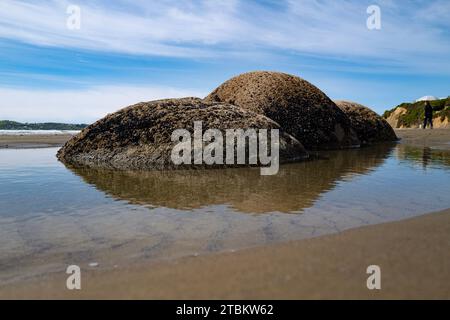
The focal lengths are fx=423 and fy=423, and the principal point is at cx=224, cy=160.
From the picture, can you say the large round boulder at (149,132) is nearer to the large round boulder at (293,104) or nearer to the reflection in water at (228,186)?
the reflection in water at (228,186)

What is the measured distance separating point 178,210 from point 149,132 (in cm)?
472

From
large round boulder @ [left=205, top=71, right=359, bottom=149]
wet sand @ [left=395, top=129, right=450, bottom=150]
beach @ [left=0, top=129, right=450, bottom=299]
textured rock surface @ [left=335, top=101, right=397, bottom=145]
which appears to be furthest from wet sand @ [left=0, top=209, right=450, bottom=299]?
textured rock surface @ [left=335, top=101, right=397, bottom=145]

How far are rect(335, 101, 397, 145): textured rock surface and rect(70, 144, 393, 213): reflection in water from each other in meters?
8.83

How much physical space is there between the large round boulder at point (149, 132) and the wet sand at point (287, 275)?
525 centimetres

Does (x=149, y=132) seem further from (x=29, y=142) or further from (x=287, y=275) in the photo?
(x=29, y=142)

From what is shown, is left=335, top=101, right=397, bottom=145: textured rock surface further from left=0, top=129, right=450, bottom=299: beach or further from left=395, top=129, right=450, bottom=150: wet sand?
left=0, top=129, right=450, bottom=299: beach

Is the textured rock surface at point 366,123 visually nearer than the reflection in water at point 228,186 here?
No

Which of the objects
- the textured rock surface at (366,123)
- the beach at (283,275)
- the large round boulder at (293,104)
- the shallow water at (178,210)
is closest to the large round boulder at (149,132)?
the shallow water at (178,210)

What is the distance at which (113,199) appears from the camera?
4.37m

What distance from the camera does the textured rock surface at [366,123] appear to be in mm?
15828

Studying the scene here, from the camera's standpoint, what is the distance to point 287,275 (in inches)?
82.4

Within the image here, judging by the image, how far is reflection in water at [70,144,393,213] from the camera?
4.11 metres

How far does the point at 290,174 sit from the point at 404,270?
4.09 meters
